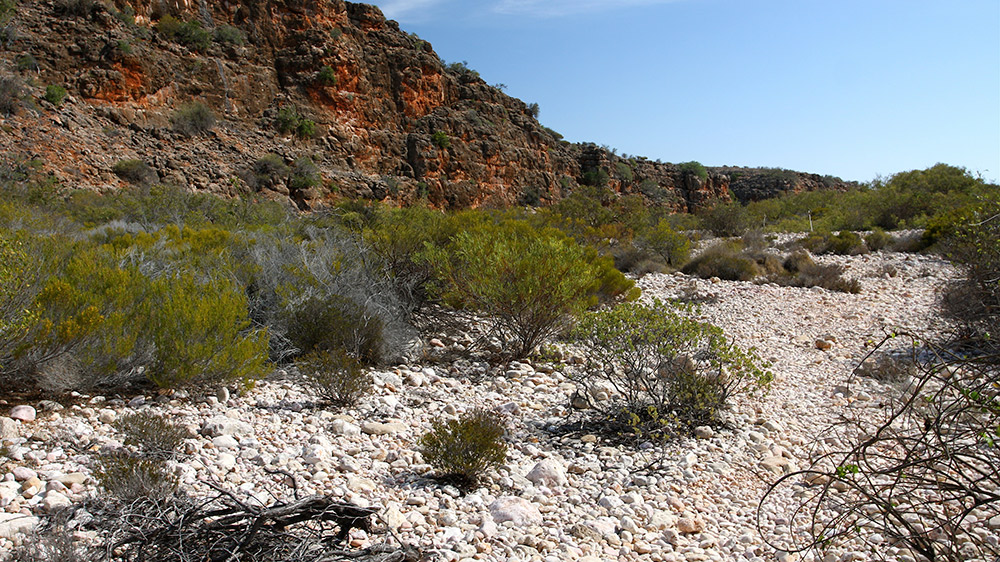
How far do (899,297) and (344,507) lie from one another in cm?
1257

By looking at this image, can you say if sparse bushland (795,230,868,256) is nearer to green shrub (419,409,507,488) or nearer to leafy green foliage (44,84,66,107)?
green shrub (419,409,507,488)

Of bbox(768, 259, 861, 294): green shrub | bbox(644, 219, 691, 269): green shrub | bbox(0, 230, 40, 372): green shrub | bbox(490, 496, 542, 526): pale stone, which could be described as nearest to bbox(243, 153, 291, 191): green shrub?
bbox(644, 219, 691, 269): green shrub

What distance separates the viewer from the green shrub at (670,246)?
16.4m

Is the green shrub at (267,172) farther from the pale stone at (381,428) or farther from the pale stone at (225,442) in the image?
the pale stone at (225,442)

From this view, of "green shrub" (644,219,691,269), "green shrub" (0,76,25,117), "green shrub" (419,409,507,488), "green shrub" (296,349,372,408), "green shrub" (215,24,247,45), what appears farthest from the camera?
"green shrub" (215,24,247,45)

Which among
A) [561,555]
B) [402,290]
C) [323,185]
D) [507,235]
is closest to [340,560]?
[561,555]

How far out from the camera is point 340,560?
97.8 inches

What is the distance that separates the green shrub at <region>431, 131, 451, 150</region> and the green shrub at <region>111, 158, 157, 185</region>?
662 inches

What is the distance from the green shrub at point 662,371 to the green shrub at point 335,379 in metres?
1.98

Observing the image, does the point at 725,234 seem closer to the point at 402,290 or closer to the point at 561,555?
the point at 402,290

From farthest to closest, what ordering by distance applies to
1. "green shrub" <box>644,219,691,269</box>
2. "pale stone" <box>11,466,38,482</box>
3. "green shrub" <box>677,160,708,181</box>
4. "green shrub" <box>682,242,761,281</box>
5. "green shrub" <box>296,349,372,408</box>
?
"green shrub" <box>677,160,708,181</box>, "green shrub" <box>644,219,691,269</box>, "green shrub" <box>682,242,761,281</box>, "green shrub" <box>296,349,372,408</box>, "pale stone" <box>11,466,38,482</box>

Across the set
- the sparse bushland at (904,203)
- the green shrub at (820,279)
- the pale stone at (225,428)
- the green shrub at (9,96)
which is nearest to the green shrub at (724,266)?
the green shrub at (820,279)

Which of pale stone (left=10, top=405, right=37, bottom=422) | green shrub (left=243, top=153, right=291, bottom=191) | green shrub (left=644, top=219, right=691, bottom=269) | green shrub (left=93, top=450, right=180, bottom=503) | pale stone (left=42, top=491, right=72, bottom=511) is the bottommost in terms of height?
pale stone (left=42, top=491, right=72, bottom=511)

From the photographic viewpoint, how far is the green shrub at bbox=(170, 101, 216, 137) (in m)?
26.9
